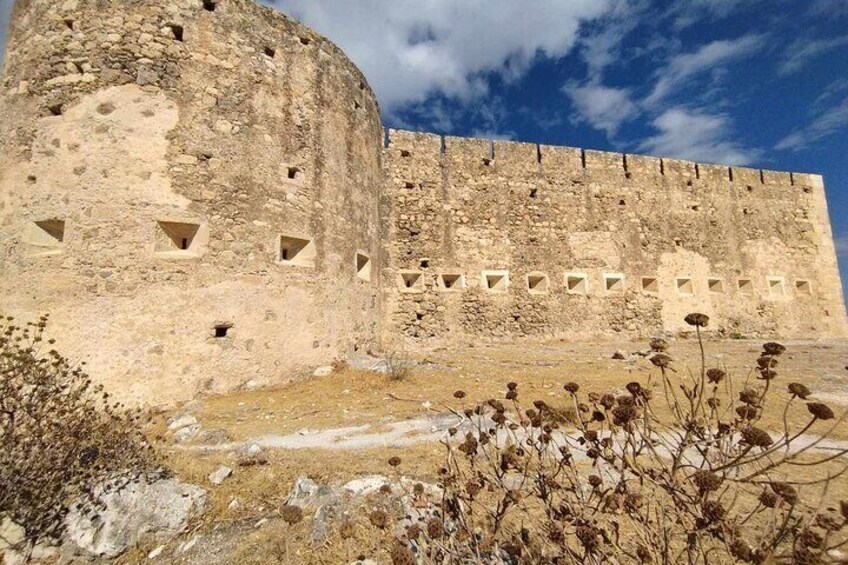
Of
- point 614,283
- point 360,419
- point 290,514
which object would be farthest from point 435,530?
point 614,283

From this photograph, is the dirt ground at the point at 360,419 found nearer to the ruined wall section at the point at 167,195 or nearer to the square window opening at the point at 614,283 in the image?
the ruined wall section at the point at 167,195

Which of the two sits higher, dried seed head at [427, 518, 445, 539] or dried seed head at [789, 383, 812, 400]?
dried seed head at [789, 383, 812, 400]

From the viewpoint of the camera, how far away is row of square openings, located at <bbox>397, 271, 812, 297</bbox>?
10.7m

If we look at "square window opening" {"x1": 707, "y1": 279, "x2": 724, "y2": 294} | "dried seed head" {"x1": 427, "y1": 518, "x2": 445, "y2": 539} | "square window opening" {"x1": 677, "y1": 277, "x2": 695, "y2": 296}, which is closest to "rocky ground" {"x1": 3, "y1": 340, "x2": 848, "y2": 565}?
"dried seed head" {"x1": 427, "y1": 518, "x2": 445, "y2": 539}

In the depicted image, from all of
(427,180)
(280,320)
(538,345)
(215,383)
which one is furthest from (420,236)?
(215,383)

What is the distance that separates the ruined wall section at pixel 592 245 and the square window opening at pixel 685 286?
0.04 m

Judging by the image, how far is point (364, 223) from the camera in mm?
8922

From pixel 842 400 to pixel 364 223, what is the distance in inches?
321

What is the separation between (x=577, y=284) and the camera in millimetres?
11789

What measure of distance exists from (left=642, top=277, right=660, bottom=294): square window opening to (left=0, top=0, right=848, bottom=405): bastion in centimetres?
74

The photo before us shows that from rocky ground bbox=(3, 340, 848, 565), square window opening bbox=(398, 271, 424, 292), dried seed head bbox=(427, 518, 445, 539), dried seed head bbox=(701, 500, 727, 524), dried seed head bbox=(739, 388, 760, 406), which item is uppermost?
square window opening bbox=(398, 271, 424, 292)

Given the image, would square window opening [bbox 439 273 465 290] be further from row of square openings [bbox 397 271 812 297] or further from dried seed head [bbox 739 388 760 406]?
dried seed head [bbox 739 388 760 406]

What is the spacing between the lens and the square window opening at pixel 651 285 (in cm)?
1226

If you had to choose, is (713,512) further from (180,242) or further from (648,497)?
(180,242)
